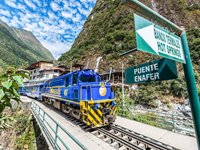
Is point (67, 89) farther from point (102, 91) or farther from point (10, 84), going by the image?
point (10, 84)

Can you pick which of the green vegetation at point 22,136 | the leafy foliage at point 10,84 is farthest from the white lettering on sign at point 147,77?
the green vegetation at point 22,136

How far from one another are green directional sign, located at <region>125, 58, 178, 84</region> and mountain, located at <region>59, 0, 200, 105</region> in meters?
19.9

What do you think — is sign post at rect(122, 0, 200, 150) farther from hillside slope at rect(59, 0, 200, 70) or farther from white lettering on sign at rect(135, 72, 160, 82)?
hillside slope at rect(59, 0, 200, 70)

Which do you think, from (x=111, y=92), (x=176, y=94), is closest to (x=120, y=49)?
(x=176, y=94)

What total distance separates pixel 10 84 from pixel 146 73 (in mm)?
2582

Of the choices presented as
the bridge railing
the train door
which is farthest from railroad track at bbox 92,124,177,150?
the train door

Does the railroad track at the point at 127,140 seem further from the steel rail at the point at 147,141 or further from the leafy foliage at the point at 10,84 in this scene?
the leafy foliage at the point at 10,84

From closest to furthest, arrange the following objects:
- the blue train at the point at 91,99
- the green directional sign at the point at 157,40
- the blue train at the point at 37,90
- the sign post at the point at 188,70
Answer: the green directional sign at the point at 157,40
the sign post at the point at 188,70
the blue train at the point at 91,99
the blue train at the point at 37,90

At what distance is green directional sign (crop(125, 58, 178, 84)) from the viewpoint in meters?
2.80

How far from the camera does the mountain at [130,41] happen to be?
23.2m

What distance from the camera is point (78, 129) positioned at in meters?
7.91

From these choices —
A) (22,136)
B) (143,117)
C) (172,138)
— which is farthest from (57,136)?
(143,117)

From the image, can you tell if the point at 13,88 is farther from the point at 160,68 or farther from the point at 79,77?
the point at 79,77

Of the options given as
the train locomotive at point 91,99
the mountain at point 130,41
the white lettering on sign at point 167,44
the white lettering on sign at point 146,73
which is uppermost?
the mountain at point 130,41
